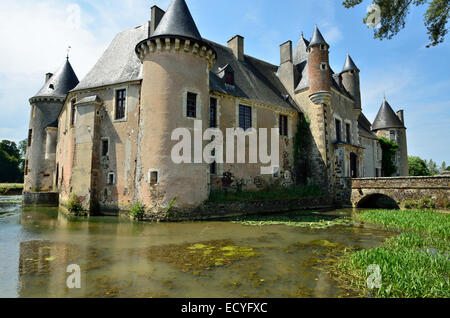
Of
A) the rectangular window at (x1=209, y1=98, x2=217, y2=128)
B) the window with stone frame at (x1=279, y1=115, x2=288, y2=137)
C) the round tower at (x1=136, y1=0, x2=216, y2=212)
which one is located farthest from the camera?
the window with stone frame at (x1=279, y1=115, x2=288, y2=137)

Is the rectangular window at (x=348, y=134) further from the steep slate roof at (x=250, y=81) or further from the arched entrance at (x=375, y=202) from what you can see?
the steep slate roof at (x=250, y=81)

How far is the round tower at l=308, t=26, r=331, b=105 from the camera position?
59.4 ft

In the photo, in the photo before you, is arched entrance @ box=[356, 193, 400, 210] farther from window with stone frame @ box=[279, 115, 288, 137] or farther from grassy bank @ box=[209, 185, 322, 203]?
window with stone frame @ box=[279, 115, 288, 137]

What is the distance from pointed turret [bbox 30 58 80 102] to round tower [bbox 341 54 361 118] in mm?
23912

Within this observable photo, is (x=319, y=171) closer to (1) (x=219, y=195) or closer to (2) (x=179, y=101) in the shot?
(1) (x=219, y=195)

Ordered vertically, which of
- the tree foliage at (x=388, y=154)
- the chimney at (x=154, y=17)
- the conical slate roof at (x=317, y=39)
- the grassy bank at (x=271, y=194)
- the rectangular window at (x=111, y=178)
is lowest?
the grassy bank at (x=271, y=194)

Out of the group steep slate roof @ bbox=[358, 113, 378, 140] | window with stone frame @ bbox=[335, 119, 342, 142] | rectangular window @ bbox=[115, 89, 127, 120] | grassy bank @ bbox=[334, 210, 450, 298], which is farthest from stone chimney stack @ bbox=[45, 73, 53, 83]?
steep slate roof @ bbox=[358, 113, 378, 140]

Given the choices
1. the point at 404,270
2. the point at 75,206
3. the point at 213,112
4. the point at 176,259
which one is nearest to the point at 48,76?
the point at 75,206

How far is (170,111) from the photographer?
38.7 feet

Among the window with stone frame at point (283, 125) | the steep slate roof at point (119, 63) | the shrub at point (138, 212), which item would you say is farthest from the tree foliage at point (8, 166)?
the window with stone frame at point (283, 125)

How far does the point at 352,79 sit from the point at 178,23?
57.4 ft

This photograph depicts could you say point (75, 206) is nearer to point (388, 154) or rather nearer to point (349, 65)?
point (349, 65)

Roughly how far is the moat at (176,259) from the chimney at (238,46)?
1505 cm

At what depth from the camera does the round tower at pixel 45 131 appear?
19938mm
